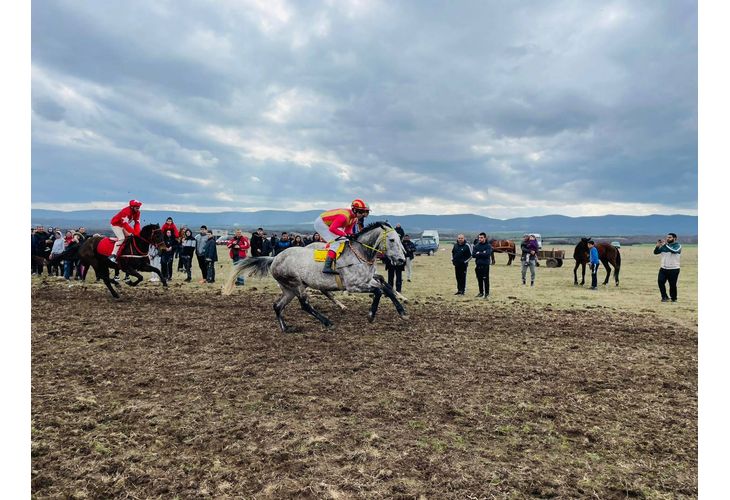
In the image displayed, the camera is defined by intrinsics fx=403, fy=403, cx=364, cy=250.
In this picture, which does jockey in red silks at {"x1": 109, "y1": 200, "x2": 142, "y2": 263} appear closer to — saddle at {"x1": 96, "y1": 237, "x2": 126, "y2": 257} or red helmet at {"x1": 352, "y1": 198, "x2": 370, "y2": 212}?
saddle at {"x1": 96, "y1": 237, "x2": 126, "y2": 257}

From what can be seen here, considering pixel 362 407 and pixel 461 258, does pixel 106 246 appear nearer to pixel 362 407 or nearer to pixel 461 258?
pixel 362 407

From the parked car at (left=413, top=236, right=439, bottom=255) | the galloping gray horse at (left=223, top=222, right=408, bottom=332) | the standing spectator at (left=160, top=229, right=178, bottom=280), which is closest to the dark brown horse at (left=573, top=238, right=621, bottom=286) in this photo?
the galloping gray horse at (left=223, top=222, right=408, bottom=332)

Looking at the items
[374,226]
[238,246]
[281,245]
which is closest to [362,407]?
[374,226]

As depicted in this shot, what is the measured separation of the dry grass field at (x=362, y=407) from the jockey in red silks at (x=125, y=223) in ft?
9.24

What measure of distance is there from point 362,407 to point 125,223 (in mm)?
10548

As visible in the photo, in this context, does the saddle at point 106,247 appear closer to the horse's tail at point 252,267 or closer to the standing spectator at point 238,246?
the standing spectator at point 238,246

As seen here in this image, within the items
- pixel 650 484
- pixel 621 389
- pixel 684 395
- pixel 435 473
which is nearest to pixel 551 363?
pixel 621 389

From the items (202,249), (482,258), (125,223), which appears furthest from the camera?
(202,249)

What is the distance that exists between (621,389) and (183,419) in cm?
593

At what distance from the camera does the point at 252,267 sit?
388 inches

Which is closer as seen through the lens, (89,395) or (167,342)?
(89,395)

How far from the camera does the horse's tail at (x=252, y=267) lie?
9.72 m

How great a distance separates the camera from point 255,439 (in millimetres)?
4312

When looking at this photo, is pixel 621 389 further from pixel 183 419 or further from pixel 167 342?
pixel 167 342
